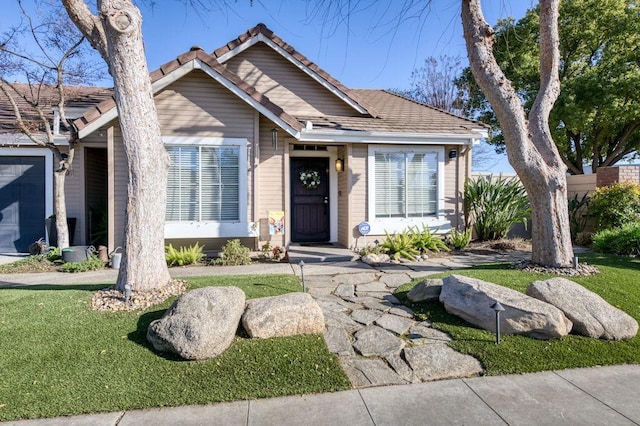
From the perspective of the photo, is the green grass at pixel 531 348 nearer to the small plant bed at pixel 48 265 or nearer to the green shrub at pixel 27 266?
the small plant bed at pixel 48 265

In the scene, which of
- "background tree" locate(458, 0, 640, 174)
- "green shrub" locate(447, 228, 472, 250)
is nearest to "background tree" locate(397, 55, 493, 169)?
"background tree" locate(458, 0, 640, 174)

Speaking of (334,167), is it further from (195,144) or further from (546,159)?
(546,159)

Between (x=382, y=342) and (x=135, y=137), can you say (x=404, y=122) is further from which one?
(x=382, y=342)

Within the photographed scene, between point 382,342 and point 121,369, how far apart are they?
2425 millimetres

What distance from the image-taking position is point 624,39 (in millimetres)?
14836

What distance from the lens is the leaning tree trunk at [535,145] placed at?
19.6 ft

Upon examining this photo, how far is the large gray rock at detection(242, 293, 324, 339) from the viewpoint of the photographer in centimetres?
364

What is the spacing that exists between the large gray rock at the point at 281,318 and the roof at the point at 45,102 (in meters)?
7.97

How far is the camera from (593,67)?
1544 centimetres

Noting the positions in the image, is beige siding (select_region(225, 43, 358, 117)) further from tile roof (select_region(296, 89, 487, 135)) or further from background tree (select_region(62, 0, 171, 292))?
background tree (select_region(62, 0, 171, 292))

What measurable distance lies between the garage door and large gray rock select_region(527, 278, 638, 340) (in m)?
10.6

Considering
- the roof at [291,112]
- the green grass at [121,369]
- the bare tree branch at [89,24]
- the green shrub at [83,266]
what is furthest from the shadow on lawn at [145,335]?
the roof at [291,112]

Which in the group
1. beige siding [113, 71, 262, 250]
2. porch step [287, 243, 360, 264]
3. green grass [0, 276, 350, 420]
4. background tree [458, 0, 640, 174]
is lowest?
green grass [0, 276, 350, 420]

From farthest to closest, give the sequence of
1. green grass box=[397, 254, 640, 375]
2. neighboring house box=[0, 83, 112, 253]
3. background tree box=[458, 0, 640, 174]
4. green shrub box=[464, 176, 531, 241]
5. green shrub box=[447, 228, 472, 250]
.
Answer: background tree box=[458, 0, 640, 174] < green shrub box=[464, 176, 531, 241] < neighboring house box=[0, 83, 112, 253] < green shrub box=[447, 228, 472, 250] < green grass box=[397, 254, 640, 375]
